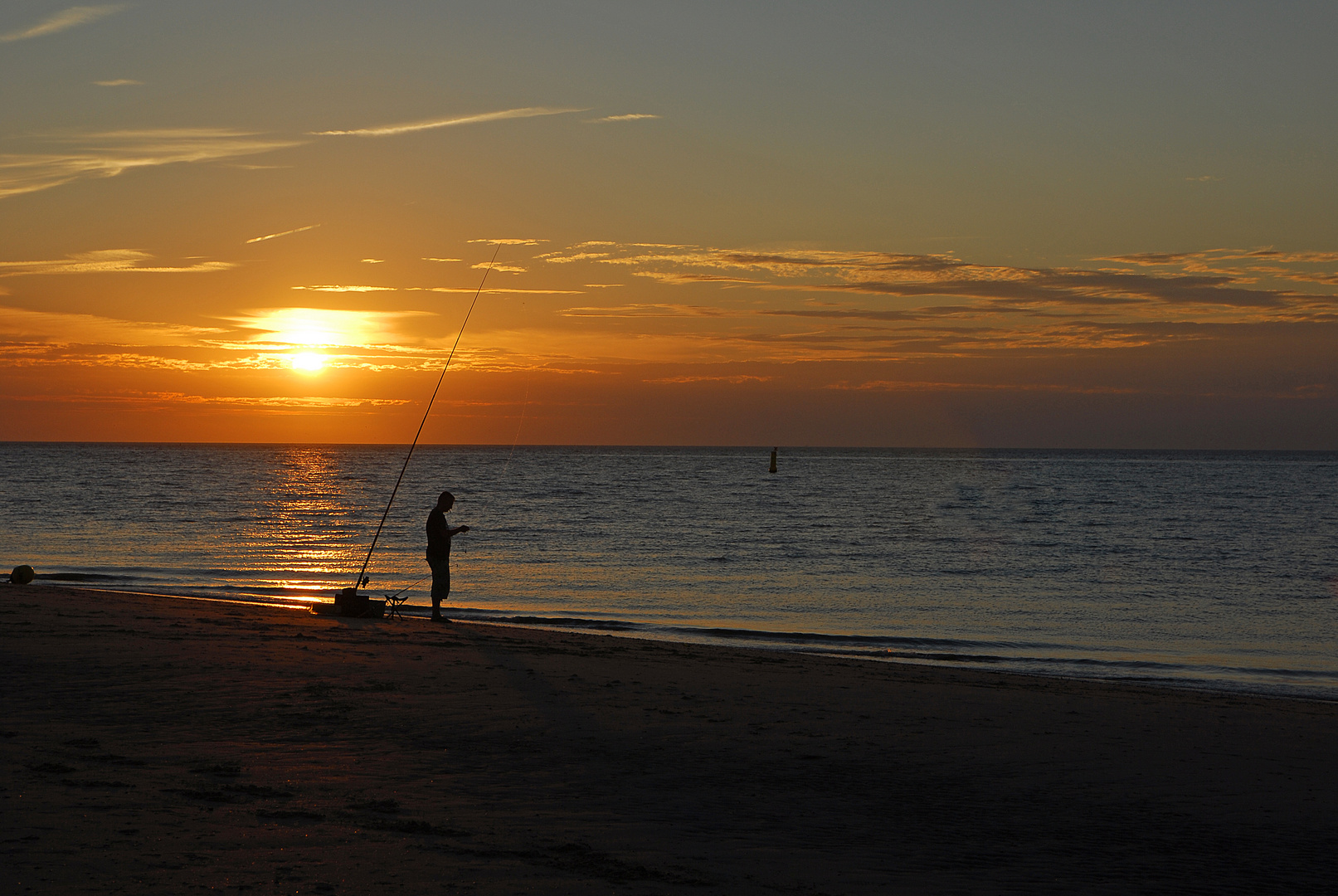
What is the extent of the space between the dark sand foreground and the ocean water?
5.33 metres

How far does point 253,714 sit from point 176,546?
73.9 ft

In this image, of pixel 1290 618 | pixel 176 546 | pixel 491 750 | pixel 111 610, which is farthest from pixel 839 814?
pixel 176 546

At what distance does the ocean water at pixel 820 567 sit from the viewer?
16.0 m

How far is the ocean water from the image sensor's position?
16.0 meters

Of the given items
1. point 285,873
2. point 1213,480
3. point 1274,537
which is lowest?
point 285,873

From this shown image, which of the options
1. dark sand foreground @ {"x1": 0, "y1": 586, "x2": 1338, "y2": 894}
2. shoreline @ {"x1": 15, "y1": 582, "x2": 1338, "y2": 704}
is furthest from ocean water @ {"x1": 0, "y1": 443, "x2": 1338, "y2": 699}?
dark sand foreground @ {"x1": 0, "y1": 586, "x2": 1338, "y2": 894}

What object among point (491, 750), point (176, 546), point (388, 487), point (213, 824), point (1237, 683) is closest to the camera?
point (213, 824)

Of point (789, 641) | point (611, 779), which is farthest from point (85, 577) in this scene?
point (611, 779)

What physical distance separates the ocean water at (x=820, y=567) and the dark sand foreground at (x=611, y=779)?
210 inches

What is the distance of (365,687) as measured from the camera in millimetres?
8836

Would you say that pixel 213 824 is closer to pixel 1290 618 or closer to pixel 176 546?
pixel 1290 618

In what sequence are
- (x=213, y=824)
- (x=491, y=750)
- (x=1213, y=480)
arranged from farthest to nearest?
(x=1213, y=480)
(x=491, y=750)
(x=213, y=824)

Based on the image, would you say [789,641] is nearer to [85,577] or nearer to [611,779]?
[611,779]

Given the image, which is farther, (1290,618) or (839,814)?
(1290,618)
